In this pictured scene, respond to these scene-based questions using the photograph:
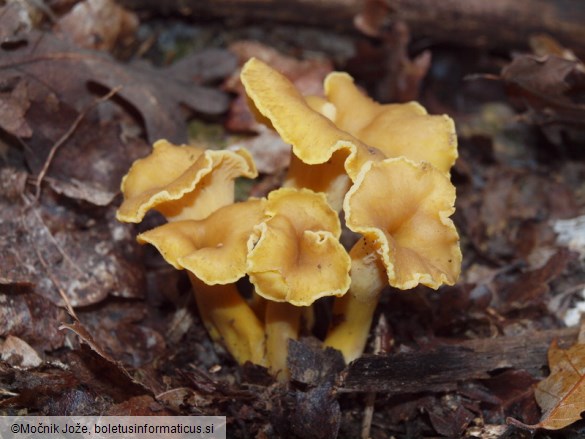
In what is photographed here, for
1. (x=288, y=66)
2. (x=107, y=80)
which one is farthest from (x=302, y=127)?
(x=288, y=66)

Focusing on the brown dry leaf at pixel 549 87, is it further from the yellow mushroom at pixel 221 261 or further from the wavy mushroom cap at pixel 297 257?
the yellow mushroom at pixel 221 261

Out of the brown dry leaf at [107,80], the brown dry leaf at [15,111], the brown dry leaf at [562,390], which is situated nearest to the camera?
the brown dry leaf at [562,390]

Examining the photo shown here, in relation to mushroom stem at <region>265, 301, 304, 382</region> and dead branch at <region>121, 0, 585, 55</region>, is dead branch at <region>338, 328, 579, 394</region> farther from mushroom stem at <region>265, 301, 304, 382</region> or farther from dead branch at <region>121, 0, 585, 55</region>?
dead branch at <region>121, 0, 585, 55</region>

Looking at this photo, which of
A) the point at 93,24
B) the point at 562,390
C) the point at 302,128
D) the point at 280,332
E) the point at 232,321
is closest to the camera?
the point at 302,128

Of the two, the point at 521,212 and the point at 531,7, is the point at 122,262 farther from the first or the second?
the point at 531,7

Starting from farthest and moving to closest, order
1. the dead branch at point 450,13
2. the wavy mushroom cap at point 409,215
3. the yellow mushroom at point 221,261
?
the dead branch at point 450,13
the yellow mushroom at point 221,261
the wavy mushroom cap at point 409,215

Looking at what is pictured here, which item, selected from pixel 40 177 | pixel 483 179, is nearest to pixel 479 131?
pixel 483 179

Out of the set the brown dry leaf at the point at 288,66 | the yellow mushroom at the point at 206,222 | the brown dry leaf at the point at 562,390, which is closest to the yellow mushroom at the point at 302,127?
the yellow mushroom at the point at 206,222

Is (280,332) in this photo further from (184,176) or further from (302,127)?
(302,127)
